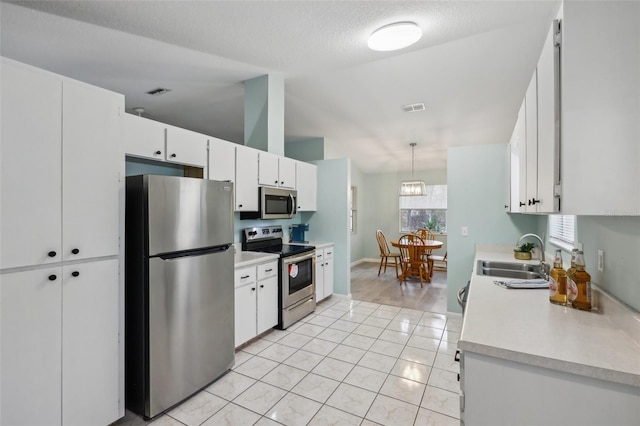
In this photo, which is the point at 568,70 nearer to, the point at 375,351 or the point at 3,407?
the point at 375,351

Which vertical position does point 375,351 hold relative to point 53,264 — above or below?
below

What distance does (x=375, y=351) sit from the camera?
2.81 meters

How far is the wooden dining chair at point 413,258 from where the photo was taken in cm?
537

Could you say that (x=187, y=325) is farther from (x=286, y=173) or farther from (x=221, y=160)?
(x=286, y=173)

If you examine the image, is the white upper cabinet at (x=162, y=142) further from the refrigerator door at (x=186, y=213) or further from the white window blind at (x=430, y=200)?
the white window blind at (x=430, y=200)

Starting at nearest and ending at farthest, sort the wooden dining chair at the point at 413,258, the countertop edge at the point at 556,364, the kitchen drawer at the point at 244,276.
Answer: the countertop edge at the point at 556,364, the kitchen drawer at the point at 244,276, the wooden dining chair at the point at 413,258


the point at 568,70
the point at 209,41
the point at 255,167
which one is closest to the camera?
the point at 568,70

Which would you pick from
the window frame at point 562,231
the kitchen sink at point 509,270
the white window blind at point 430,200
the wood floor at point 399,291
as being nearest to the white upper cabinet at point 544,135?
the window frame at point 562,231

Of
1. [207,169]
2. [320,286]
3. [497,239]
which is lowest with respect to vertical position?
[320,286]

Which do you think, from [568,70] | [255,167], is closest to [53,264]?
[255,167]

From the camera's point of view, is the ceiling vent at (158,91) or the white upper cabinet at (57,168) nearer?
the white upper cabinet at (57,168)

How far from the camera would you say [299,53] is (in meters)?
2.77

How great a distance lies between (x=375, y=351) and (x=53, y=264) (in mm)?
2504

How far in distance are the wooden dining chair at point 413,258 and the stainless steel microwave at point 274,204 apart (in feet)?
8.58
